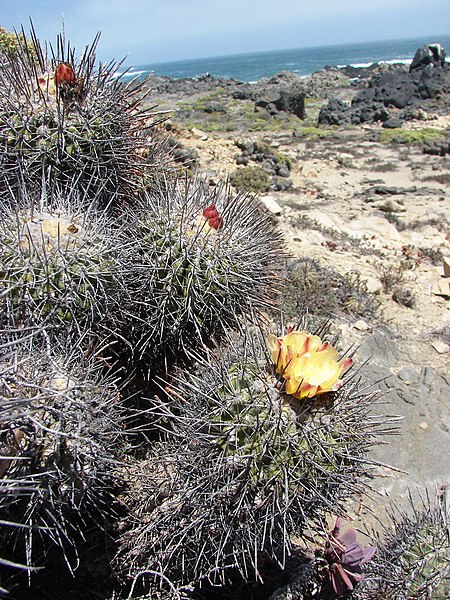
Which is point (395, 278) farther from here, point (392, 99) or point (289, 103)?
point (392, 99)

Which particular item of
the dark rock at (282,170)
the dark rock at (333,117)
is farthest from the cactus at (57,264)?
the dark rock at (333,117)

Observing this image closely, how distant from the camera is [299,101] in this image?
115 ft

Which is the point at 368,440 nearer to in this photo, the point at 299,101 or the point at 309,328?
the point at 309,328

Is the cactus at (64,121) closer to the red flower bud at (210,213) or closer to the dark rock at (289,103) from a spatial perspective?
the red flower bud at (210,213)

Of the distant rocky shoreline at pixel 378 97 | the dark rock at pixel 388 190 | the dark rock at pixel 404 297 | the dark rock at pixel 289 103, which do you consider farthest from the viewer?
the dark rock at pixel 289 103

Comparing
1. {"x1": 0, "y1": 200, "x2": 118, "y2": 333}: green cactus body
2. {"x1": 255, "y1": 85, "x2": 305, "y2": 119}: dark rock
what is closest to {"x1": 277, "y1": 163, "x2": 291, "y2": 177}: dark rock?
{"x1": 0, "y1": 200, "x2": 118, "y2": 333}: green cactus body

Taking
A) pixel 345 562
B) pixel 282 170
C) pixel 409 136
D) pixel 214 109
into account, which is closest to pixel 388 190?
pixel 282 170

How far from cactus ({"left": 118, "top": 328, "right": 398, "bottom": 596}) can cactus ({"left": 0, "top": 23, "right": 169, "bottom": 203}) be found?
1408mm

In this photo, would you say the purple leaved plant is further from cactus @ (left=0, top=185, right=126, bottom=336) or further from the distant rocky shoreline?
the distant rocky shoreline

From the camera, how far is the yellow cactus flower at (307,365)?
1.83 m

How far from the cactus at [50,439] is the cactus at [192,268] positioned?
2.28ft

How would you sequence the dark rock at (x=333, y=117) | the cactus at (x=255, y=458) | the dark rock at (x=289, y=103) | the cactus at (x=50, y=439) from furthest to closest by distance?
the dark rock at (x=289, y=103), the dark rock at (x=333, y=117), the cactus at (x=255, y=458), the cactus at (x=50, y=439)

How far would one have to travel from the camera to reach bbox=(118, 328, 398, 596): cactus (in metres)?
1.83

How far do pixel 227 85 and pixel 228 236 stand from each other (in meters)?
59.7
